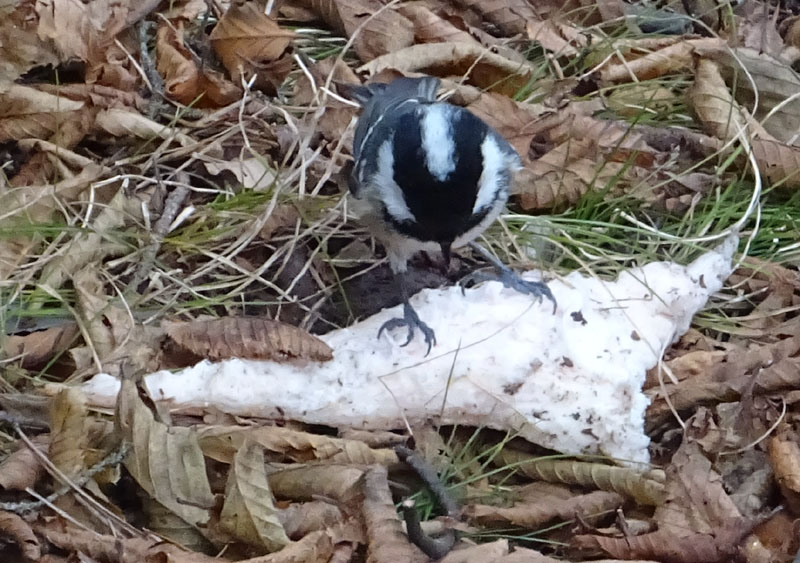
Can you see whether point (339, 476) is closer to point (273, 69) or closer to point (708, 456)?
point (708, 456)

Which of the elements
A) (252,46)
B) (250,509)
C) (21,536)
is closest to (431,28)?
(252,46)

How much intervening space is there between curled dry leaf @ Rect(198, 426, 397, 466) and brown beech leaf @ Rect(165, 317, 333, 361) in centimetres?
16

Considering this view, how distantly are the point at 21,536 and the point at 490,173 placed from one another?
0.95 m

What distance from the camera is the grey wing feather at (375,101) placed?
5.77ft

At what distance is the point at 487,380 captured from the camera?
156cm

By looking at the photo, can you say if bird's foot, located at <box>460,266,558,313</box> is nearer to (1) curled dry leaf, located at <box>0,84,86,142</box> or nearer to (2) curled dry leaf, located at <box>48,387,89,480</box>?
(2) curled dry leaf, located at <box>48,387,89,480</box>

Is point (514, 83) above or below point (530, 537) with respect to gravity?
Answer: above

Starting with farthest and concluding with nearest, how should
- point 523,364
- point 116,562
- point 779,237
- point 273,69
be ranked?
point 273,69 → point 779,237 → point 523,364 → point 116,562

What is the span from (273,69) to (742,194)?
1.18m

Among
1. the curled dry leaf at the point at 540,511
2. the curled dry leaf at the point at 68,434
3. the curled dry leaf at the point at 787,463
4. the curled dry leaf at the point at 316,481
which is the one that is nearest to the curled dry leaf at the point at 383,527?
the curled dry leaf at the point at 316,481

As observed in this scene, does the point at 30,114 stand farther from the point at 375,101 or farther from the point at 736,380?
the point at 736,380

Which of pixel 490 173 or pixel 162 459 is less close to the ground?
pixel 490 173

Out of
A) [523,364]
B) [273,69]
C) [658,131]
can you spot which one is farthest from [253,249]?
[658,131]

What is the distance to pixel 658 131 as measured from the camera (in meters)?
2.17
